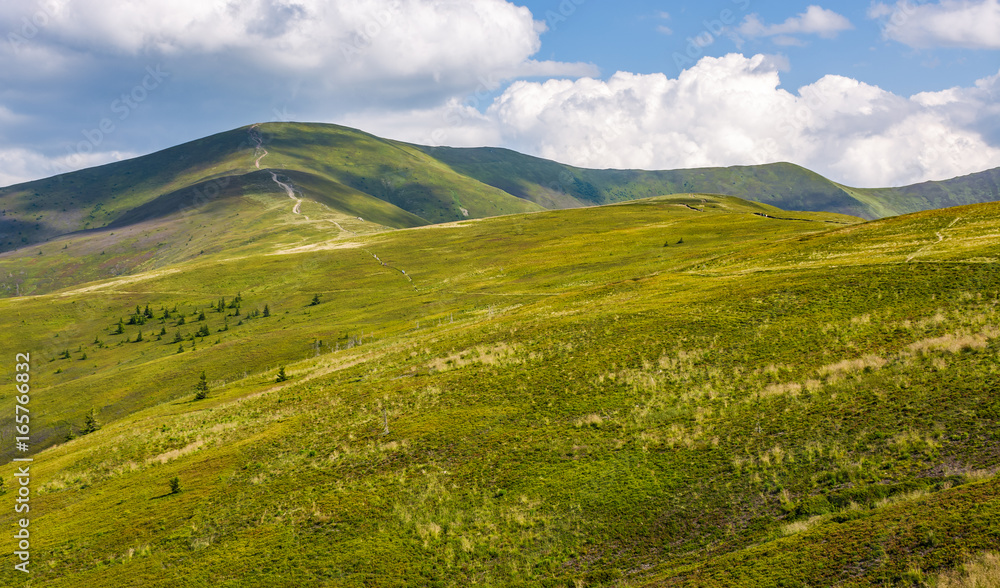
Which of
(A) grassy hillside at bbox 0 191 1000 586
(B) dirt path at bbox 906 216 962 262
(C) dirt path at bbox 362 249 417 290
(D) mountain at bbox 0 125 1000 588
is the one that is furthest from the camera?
(C) dirt path at bbox 362 249 417 290

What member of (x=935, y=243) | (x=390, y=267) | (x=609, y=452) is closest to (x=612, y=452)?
(x=609, y=452)

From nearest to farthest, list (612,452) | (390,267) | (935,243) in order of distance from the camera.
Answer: (612,452), (935,243), (390,267)

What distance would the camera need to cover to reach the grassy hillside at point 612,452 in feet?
70.4

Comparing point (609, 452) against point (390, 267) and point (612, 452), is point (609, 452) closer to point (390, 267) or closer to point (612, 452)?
point (612, 452)

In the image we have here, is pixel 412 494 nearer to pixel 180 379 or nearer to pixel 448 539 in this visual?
pixel 448 539

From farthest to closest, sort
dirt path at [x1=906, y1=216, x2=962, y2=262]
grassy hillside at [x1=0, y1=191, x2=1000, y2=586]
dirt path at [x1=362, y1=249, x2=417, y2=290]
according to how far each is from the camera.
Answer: dirt path at [x1=362, y1=249, x2=417, y2=290] → dirt path at [x1=906, y1=216, x2=962, y2=262] → grassy hillside at [x1=0, y1=191, x2=1000, y2=586]

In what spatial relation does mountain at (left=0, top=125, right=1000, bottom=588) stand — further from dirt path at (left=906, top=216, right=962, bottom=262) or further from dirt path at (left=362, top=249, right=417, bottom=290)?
dirt path at (left=362, top=249, right=417, bottom=290)

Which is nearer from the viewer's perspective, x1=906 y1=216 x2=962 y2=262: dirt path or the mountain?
the mountain

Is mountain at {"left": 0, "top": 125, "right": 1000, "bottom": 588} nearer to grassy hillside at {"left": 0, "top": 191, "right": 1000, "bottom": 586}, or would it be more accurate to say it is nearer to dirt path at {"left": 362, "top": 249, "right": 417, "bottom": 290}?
grassy hillside at {"left": 0, "top": 191, "right": 1000, "bottom": 586}

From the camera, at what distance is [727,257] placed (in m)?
84.6

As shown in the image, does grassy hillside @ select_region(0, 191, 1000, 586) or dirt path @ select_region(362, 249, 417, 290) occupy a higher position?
dirt path @ select_region(362, 249, 417, 290)

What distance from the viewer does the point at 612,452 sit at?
96.8ft

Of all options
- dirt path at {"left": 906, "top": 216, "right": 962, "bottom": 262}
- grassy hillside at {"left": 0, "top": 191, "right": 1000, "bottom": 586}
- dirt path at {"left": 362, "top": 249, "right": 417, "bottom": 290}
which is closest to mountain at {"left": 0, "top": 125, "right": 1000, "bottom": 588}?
grassy hillside at {"left": 0, "top": 191, "right": 1000, "bottom": 586}

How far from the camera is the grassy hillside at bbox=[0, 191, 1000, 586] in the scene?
70.4ft
